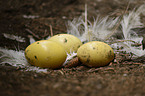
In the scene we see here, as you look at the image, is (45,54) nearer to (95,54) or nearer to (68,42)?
(68,42)

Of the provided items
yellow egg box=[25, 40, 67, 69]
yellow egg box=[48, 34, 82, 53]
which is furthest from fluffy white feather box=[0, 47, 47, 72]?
yellow egg box=[48, 34, 82, 53]

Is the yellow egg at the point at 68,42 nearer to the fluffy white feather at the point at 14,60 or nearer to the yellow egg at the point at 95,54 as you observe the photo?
the yellow egg at the point at 95,54

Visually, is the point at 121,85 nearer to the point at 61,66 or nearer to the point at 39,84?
the point at 39,84

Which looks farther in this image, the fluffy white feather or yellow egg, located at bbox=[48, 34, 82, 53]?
yellow egg, located at bbox=[48, 34, 82, 53]

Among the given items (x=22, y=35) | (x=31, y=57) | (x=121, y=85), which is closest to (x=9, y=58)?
(x=31, y=57)

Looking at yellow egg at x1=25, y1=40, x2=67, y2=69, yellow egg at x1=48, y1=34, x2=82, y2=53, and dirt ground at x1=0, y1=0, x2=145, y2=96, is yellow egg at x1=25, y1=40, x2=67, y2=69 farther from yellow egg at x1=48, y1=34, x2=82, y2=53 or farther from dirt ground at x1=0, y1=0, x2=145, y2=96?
yellow egg at x1=48, y1=34, x2=82, y2=53

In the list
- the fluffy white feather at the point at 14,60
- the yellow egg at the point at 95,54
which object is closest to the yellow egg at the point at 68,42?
the yellow egg at the point at 95,54

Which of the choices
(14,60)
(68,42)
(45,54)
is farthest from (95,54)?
(14,60)
